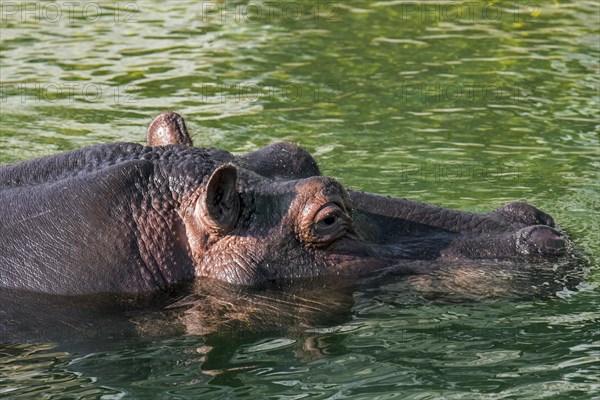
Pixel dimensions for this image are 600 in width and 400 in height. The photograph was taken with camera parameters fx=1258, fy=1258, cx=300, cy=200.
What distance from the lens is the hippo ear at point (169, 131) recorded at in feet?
29.1

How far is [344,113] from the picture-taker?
14625mm

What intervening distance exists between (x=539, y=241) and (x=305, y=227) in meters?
1.68

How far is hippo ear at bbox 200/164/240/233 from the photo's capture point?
7777 mm

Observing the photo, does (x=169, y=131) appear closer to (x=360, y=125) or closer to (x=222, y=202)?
(x=222, y=202)

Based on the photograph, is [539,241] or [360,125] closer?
[539,241]

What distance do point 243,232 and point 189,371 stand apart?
113 cm

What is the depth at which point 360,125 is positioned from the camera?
1409cm

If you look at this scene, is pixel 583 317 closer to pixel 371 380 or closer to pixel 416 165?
pixel 371 380

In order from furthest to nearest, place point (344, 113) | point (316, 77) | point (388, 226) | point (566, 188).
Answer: point (316, 77), point (344, 113), point (566, 188), point (388, 226)

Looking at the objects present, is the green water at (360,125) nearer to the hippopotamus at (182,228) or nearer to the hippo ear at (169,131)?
the hippopotamus at (182,228)

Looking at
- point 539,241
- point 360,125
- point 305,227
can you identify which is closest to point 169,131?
point 305,227

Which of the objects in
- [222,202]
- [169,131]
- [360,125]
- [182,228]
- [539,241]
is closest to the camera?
[222,202]

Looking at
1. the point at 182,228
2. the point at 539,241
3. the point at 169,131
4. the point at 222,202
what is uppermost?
the point at 169,131

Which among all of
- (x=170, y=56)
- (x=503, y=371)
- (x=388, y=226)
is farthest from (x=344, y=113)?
(x=503, y=371)
